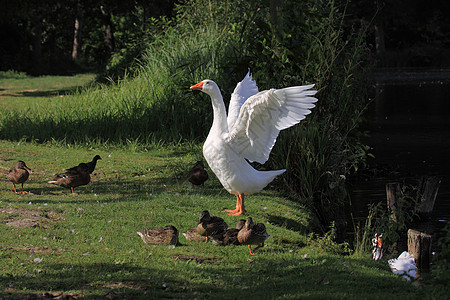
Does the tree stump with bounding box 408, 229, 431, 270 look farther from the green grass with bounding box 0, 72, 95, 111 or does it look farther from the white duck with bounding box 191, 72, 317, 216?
the green grass with bounding box 0, 72, 95, 111

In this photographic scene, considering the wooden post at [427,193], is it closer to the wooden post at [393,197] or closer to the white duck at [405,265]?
the wooden post at [393,197]

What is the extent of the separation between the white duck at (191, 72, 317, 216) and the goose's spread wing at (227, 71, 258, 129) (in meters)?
0.17

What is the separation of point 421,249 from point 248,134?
8.15ft

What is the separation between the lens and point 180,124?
46.4 feet

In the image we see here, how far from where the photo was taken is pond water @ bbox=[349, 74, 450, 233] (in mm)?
12348

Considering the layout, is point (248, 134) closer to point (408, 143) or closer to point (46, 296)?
point (46, 296)

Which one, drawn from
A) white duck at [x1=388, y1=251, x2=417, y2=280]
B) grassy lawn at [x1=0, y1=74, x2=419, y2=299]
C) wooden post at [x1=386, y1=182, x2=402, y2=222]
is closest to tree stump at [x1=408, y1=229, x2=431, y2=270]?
white duck at [x1=388, y1=251, x2=417, y2=280]

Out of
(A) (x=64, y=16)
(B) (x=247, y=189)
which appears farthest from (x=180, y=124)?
(A) (x=64, y=16)

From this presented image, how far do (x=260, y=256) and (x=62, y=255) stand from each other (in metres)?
2.03

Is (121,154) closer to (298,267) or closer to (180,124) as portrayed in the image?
(180,124)

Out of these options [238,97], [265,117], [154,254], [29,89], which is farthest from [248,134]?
[29,89]

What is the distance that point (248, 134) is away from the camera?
7.66m

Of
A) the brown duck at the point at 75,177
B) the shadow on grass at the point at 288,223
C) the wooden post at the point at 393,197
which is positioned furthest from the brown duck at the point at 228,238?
the wooden post at the point at 393,197

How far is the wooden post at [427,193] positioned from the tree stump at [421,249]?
7.93 feet
